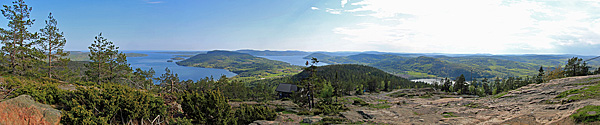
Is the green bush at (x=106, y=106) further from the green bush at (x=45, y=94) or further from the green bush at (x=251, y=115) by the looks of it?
the green bush at (x=251, y=115)

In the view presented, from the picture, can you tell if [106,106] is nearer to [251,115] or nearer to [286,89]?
[251,115]

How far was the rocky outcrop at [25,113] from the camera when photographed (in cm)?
906

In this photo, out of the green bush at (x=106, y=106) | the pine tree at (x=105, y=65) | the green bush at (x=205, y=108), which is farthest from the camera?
the pine tree at (x=105, y=65)

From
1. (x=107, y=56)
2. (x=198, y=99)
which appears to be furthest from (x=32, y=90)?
(x=107, y=56)

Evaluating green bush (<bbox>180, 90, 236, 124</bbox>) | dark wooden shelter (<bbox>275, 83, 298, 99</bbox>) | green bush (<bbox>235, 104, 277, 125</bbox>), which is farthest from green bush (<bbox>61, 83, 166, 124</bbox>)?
dark wooden shelter (<bbox>275, 83, 298, 99</bbox>)

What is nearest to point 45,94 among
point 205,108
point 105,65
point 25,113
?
point 25,113

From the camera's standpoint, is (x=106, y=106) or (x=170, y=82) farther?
(x=170, y=82)

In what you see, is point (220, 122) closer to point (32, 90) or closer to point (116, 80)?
point (32, 90)

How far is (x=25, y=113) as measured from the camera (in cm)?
935

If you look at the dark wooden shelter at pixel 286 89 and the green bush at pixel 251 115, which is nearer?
the green bush at pixel 251 115

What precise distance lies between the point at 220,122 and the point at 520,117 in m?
19.3

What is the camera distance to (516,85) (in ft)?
232

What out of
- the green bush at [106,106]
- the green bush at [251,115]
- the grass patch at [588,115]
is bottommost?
the green bush at [251,115]

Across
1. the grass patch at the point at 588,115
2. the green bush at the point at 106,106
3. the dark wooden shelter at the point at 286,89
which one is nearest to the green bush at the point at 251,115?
the green bush at the point at 106,106
